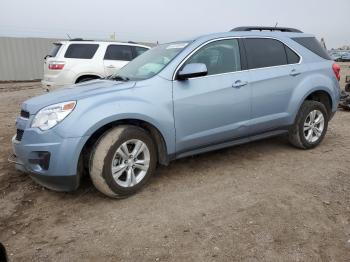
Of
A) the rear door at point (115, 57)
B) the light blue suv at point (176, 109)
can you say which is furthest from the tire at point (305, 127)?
the rear door at point (115, 57)

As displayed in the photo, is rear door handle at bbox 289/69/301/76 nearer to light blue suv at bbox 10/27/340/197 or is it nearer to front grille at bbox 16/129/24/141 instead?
light blue suv at bbox 10/27/340/197

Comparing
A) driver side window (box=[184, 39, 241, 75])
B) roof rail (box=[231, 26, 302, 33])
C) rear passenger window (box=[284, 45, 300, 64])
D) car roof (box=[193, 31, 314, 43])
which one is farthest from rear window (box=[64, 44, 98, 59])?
rear passenger window (box=[284, 45, 300, 64])

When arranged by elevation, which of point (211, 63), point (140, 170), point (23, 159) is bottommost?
point (140, 170)

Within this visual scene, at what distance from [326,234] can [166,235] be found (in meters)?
1.37

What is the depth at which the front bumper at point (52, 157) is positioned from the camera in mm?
3467

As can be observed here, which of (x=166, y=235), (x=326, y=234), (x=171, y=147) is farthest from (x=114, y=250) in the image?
(x=326, y=234)

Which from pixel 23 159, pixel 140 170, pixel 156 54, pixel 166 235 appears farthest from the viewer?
pixel 156 54

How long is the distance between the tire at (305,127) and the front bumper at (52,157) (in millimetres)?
3128

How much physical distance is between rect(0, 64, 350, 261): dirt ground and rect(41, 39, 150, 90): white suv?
418cm

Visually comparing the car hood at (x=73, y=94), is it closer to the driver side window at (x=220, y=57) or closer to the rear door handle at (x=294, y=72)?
the driver side window at (x=220, y=57)

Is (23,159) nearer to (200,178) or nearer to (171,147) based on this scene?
(171,147)

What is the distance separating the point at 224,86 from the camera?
434 cm

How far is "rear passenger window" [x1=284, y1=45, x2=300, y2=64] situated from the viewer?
16.6 feet

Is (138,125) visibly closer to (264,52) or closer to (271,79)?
(271,79)
